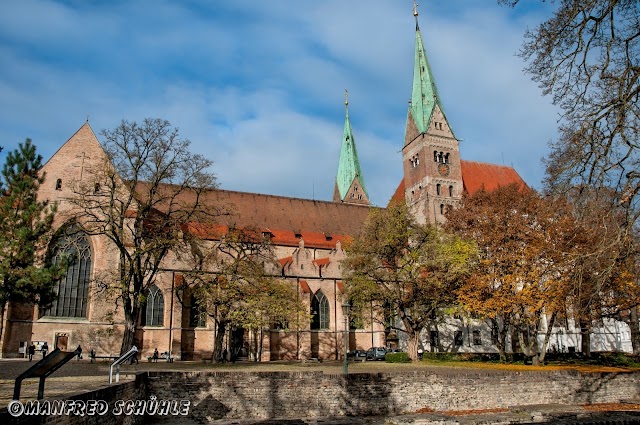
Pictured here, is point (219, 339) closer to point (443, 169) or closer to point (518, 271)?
point (518, 271)

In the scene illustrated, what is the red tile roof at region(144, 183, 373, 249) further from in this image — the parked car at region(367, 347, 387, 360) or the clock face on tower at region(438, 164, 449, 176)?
the parked car at region(367, 347, 387, 360)

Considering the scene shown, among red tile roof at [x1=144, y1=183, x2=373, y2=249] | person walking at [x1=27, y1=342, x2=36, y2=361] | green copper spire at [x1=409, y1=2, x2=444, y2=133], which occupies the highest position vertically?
green copper spire at [x1=409, y1=2, x2=444, y2=133]

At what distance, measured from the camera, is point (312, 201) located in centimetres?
5334

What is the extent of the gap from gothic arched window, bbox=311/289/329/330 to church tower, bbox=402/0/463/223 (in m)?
16.0

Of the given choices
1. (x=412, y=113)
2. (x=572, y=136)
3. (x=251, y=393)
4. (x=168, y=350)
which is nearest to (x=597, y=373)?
(x=251, y=393)

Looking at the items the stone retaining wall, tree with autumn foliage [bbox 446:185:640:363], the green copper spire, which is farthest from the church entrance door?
the green copper spire

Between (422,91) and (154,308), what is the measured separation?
38.7 metres

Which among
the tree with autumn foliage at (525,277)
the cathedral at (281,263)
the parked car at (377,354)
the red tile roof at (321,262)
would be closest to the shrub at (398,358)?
the parked car at (377,354)

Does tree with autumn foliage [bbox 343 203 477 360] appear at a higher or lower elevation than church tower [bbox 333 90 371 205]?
lower

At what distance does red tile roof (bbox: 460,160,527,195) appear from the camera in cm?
5762

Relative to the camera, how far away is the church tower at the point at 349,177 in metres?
70.7

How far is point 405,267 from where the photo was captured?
101ft

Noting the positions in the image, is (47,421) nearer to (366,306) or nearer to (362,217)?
(366,306)

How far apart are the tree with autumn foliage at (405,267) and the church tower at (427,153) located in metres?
21.1
